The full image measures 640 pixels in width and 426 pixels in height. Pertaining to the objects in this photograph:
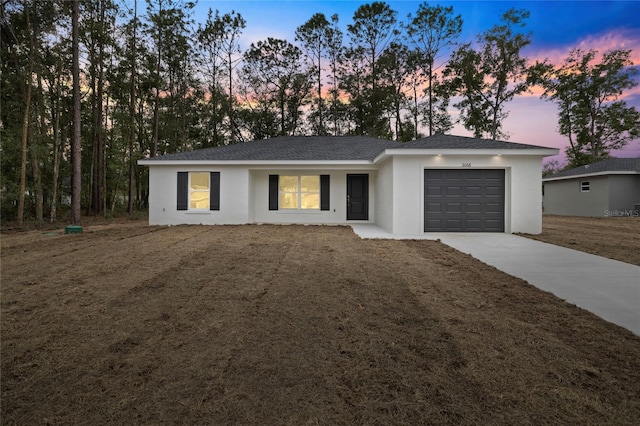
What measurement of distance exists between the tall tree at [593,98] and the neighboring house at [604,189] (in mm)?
6444

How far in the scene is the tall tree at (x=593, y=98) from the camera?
21.0 m

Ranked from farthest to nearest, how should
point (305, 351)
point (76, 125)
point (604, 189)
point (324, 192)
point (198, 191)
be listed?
point (604, 189) → point (324, 192) → point (198, 191) → point (76, 125) → point (305, 351)

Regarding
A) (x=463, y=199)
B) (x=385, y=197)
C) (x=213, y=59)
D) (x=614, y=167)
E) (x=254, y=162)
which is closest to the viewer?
(x=463, y=199)

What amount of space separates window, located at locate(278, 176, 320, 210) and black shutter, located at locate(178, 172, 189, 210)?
3.37 metres

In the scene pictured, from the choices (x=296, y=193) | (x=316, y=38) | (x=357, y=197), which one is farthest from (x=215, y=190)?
(x=316, y=38)

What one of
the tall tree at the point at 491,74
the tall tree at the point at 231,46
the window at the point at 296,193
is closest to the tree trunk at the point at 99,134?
the tall tree at the point at 231,46

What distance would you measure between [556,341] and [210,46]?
21.9 m

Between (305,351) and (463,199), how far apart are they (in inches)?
315

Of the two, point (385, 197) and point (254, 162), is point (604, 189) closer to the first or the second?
point (385, 197)

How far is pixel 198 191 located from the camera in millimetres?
10922

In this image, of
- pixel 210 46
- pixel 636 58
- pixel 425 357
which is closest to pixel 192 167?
pixel 425 357

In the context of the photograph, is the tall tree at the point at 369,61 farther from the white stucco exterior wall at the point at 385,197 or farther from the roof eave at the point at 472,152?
the roof eave at the point at 472,152

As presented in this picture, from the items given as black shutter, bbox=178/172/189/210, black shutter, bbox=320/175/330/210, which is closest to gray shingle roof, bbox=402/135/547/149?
black shutter, bbox=320/175/330/210

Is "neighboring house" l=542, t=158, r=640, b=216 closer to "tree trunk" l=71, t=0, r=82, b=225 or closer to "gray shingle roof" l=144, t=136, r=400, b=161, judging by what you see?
"gray shingle roof" l=144, t=136, r=400, b=161
